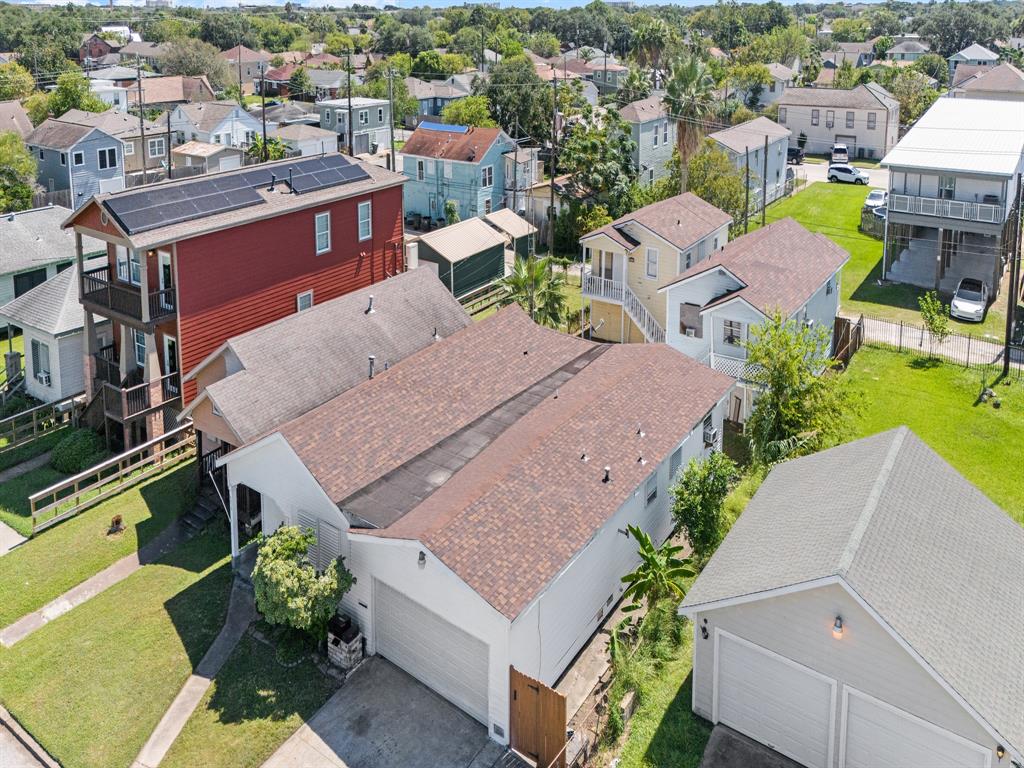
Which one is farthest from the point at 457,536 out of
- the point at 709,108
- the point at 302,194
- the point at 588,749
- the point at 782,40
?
the point at 782,40

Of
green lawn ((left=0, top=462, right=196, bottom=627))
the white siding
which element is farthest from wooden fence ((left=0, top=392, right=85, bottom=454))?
the white siding

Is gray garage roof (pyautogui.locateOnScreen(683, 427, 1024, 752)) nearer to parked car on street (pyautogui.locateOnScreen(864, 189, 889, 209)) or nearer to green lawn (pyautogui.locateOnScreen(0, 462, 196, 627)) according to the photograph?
green lawn (pyautogui.locateOnScreen(0, 462, 196, 627))

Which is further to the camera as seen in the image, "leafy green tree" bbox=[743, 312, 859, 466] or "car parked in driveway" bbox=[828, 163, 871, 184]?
"car parked in driveway" bbox=[828, 163, 871, 184]

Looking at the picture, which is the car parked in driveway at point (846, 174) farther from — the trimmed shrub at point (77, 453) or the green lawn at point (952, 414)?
the trimmed shrub at point (77, 453)

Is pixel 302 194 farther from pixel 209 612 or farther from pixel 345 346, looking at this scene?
pixel 209 612

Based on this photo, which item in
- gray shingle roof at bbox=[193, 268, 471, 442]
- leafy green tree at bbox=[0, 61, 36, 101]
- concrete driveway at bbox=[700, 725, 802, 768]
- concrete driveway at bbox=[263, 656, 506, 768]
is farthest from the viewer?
leafy green tree at bbox=[0, 61, 36, 101]

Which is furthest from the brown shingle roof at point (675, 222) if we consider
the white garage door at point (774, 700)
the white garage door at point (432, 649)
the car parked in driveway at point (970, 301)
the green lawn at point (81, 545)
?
the white garage door at point (774, 700)
